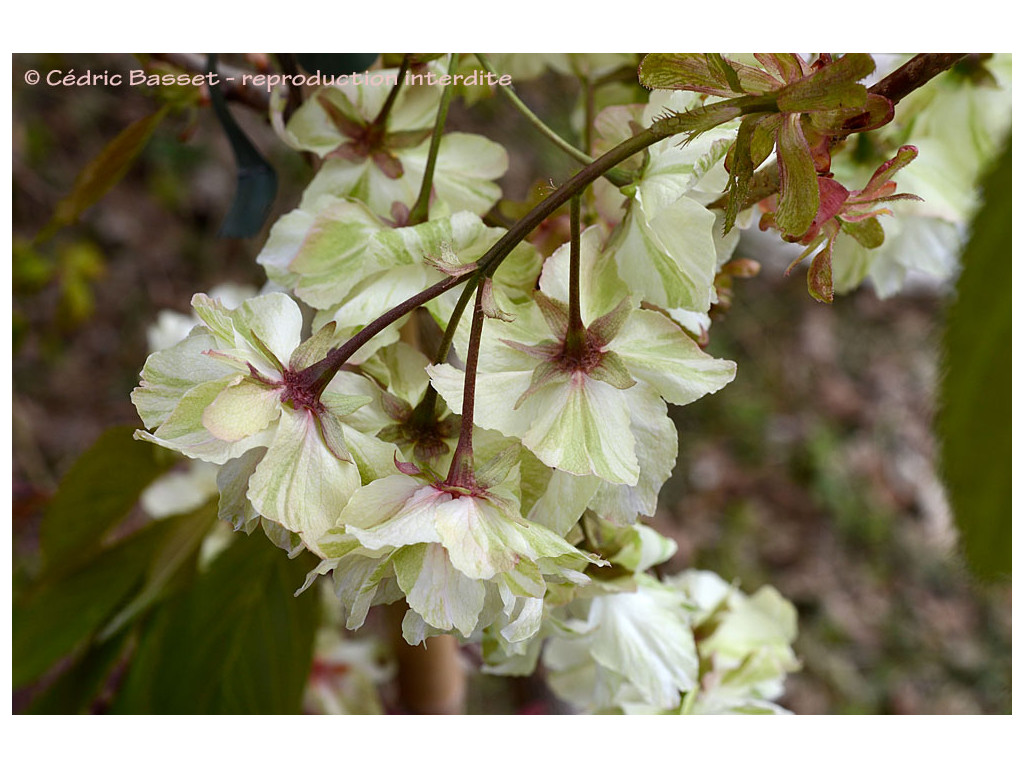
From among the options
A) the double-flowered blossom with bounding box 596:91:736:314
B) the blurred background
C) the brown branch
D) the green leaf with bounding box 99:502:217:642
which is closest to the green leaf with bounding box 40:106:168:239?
the brown branch

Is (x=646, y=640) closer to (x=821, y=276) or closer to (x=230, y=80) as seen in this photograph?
(x=821, y=276)

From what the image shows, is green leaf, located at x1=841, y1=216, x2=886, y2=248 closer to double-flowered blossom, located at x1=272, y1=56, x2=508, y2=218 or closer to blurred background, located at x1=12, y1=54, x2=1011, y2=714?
double-flowered blossom, located at x1=272, y1=56, x2=508, y2=218

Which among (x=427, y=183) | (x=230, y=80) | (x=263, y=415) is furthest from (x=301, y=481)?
(x=230, y=80)

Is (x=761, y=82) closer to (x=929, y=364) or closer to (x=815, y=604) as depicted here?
(x=815, y=604)

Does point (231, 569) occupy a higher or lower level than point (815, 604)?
higher
